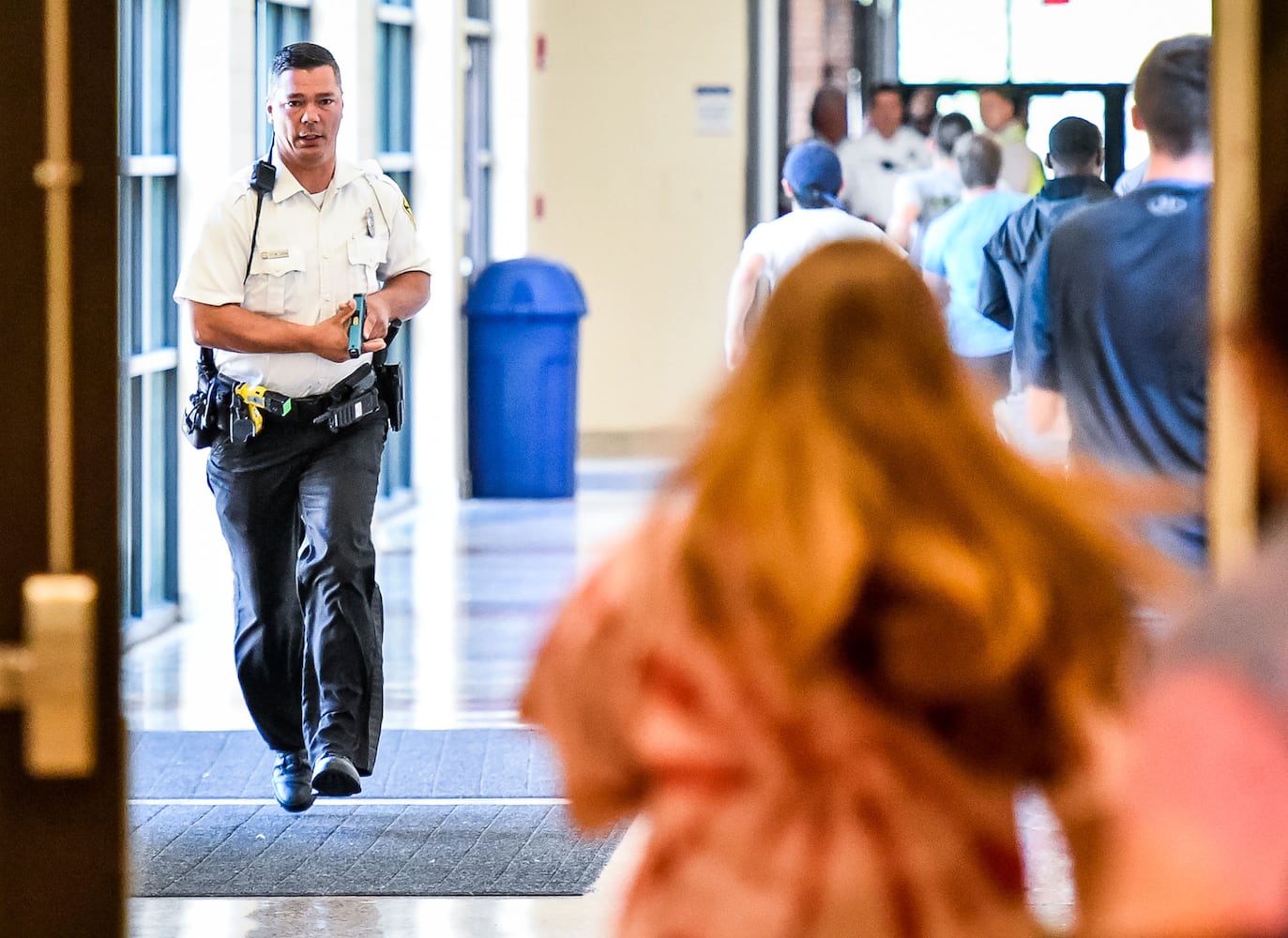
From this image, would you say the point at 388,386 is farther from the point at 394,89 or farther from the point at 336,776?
the point at 394,89

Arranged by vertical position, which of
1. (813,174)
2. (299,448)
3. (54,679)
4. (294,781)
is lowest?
(294,781)

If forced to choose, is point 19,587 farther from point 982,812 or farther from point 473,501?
point 473,501

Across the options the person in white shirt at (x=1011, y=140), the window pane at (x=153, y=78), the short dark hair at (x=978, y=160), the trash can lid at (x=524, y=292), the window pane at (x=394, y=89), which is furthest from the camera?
the person in white shirt at (x=1011, y=140)

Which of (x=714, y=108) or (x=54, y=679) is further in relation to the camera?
(x=714, y=108)

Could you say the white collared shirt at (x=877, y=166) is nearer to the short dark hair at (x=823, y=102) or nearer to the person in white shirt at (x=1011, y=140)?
the short dark hair at (x=823, y=102)

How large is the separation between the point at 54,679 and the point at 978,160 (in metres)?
7.97

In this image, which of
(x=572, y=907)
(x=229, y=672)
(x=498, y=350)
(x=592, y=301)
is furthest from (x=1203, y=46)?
(x=592, y=301)

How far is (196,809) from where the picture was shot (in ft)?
19.4

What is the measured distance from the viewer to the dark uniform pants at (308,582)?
572 cm

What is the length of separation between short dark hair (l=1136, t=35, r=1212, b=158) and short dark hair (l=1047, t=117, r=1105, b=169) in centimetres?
332

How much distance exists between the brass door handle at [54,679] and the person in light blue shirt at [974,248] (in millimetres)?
7301

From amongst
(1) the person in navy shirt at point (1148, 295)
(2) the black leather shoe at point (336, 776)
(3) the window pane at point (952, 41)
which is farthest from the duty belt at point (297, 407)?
(3) the window pane at point (952, 41)

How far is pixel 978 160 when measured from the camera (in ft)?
31.6

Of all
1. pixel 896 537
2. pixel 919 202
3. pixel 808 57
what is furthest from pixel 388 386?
pixel 808 57
